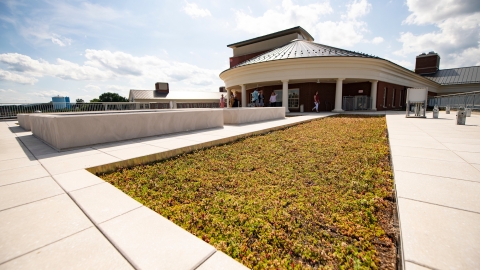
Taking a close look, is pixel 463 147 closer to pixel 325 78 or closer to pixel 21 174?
pixel 21 174

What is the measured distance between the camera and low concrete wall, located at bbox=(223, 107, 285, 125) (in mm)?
11242

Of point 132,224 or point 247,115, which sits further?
point 247,115

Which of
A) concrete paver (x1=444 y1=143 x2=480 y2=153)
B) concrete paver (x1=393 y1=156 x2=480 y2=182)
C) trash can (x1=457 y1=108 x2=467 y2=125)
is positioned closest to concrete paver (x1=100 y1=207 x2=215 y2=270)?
concrete paver (x1=393 y1=156 x2=480 y2=182)

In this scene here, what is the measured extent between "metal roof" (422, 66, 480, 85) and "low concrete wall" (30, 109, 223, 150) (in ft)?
206

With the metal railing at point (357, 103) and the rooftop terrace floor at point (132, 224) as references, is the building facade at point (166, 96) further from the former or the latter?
the rooftop terrace floor at point (132, 224)

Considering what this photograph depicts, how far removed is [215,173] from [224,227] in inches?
73.5

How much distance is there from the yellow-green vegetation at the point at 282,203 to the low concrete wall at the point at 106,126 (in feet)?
9.23

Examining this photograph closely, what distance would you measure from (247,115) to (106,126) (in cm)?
715

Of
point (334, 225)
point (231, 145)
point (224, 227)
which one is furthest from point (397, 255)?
point (231, 145)

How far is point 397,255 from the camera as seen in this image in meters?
1.95

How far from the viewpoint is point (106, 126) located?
21.7ft

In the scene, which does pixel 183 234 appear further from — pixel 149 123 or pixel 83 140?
pixel 149 123

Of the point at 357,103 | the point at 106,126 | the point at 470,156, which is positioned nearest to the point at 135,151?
the point at 106,126

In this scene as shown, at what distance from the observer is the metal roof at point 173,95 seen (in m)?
52.2
